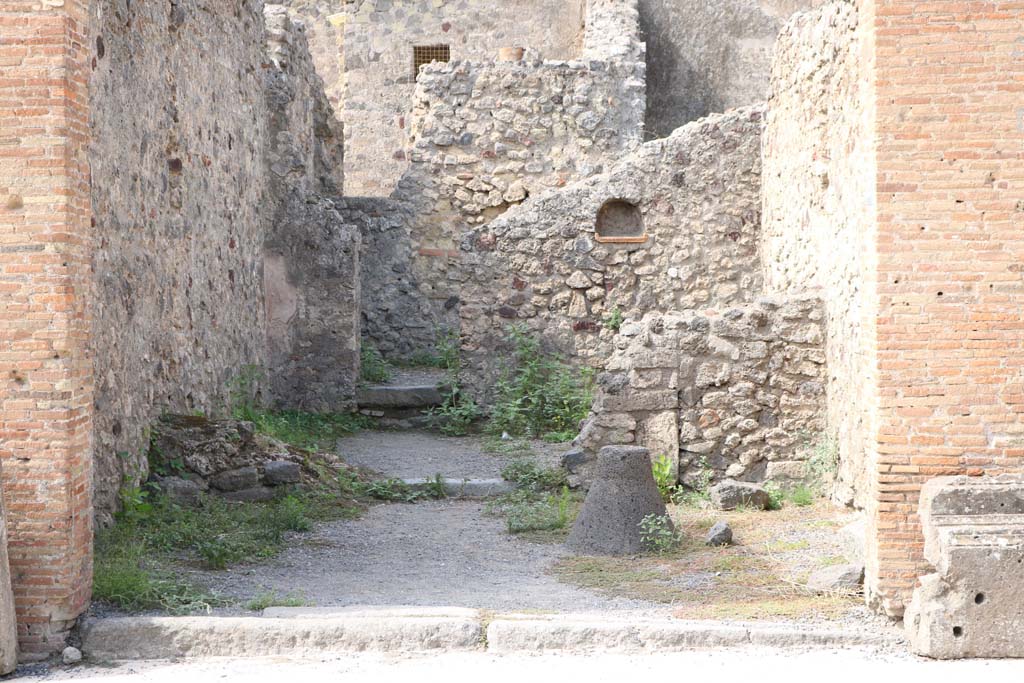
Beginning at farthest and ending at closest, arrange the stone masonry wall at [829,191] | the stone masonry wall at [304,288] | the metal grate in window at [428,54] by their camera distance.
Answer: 1. the metal grate in window at [428,54]
2. the stone masonry wall at [304,288]
3. the stone masonry wall at [829,191]

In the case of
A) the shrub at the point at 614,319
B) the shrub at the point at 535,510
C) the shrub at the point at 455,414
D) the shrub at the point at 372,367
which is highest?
the shrub at the point at 614,319

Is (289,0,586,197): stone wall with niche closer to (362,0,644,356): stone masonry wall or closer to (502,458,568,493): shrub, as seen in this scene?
(362,0,644,356): stone masonry wall

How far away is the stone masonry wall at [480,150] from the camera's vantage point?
44.3 ft

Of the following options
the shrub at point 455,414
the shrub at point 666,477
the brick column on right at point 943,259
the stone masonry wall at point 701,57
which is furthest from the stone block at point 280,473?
the stone masonry wall at point 701,57

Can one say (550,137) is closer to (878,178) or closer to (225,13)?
(225,13)

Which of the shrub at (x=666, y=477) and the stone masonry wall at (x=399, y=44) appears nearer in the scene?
the shrub at (x=666, y=477)

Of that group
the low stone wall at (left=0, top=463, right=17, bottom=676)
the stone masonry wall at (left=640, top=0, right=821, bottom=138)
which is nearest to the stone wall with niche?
the stone masonry wall at (left=640, top=0, right=821, bottom=138)

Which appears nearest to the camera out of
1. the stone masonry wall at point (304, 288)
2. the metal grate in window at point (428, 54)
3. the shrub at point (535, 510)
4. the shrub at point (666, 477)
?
the shrub at point (535, 510)

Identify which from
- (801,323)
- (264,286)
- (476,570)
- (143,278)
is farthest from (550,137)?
(476,570)

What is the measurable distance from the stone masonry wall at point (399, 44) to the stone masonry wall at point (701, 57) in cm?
178

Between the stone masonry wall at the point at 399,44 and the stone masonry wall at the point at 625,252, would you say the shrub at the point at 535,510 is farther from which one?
the stone masonry wall at the point at 399,44

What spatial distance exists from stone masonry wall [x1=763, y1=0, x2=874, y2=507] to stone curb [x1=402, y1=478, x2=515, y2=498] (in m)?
2.60

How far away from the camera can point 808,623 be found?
5.75 meters

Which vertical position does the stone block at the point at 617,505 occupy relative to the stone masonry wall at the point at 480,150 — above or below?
below
